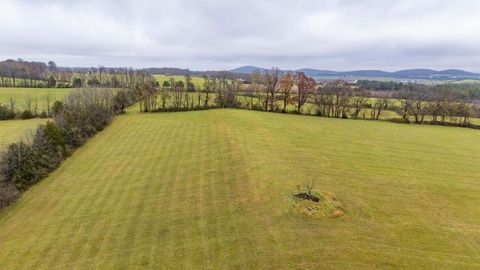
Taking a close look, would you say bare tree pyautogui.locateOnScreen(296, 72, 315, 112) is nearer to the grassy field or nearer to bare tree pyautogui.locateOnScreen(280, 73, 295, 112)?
bare tree pyautogui.locateOnScreen(280, 73, 295, 112)

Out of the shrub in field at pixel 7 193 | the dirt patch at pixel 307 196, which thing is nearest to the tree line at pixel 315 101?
the shrub in field at pixel 7 193

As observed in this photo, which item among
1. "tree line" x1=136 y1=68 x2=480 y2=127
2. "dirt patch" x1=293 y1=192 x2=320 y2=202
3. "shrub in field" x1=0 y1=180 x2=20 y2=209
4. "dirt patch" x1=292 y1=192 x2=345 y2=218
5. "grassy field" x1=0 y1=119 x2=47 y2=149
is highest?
"tree line" x1=136 y1=68 x2=480 y2=127

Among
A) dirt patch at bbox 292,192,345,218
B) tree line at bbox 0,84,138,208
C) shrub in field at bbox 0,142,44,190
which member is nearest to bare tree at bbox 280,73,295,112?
tree line at bbox 0,84,138,208

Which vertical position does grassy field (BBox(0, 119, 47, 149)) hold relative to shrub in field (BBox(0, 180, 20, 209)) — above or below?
above

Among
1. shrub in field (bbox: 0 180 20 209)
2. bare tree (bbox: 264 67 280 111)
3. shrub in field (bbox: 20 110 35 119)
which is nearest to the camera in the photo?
shrub in field (bbox: 0 180 20 209)

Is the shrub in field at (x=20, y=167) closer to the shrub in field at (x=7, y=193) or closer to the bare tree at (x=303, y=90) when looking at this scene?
the shrub in field at (x=7, y=193)

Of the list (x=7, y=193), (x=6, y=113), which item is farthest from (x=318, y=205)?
(x=6, y=113)

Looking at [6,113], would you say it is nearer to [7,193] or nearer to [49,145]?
[49,145]
